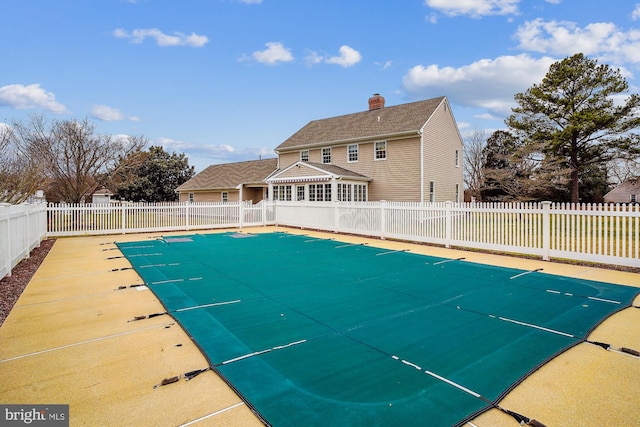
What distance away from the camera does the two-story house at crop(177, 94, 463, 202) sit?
62.8 ft

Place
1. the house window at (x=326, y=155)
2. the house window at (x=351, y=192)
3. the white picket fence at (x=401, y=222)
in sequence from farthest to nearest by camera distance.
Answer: the house window at (x=326, y=155) < the house window at (x=351, y=192) < the white picket fence at (x=401, y=222)

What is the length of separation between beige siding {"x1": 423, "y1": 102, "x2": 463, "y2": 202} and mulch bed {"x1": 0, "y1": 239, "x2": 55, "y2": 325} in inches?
667

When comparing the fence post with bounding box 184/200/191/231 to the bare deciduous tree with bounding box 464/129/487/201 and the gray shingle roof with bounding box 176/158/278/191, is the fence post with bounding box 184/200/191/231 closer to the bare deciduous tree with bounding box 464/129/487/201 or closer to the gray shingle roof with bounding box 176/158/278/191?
the gray shingle roof with bounding box 176/158/278/191

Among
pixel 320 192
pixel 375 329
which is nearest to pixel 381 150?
pixel 320 192

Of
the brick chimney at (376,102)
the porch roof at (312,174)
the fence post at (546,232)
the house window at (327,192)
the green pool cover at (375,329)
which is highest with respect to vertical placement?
the brick chimney at (376,102)

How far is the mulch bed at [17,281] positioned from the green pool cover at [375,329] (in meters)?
1.88

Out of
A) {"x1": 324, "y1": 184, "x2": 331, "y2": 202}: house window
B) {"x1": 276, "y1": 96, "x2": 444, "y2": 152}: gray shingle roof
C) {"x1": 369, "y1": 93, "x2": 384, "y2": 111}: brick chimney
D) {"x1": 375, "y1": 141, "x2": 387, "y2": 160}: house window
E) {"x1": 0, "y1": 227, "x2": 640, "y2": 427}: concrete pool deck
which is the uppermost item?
{"x1": 369, "y1": 93, "x2": 384, "y2": 111}: brick chimney

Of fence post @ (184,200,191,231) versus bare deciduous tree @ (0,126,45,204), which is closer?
bare deciduous tree @ (0,126,45,204)

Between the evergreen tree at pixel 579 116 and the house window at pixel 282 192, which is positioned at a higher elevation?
the evergreen tree at pixel 579 116

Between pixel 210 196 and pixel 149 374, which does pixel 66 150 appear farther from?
pixel 149 374

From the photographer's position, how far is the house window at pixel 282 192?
21.9 m

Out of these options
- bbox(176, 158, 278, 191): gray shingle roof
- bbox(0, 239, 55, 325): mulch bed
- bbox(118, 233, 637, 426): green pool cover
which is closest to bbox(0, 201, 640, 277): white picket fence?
bbox(0, 239, 55, 325): mulch bed

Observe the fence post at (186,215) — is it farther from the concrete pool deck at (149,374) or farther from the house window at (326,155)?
the house window at (326,155)

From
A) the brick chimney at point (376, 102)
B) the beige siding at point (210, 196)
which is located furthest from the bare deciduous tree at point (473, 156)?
the beige siding at point (210, 196)
